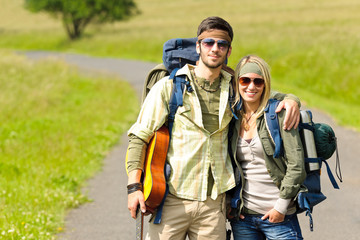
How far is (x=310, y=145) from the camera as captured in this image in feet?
10.4

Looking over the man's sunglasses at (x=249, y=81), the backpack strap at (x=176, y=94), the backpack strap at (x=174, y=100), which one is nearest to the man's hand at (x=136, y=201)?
the backpack strap at (x=174, y=100)

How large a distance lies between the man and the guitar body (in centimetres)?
4

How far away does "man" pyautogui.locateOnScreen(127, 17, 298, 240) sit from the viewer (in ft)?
10.3

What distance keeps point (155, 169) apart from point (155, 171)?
0.04 ft

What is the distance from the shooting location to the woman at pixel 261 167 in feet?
10.3

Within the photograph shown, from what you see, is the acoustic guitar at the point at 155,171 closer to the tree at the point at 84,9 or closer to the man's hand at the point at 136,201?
the man's hand at the point at 136,201

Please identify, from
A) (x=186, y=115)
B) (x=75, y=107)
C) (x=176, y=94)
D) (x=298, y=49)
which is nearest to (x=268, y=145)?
(x=186, y=115)

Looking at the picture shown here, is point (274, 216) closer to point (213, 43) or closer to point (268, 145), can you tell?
point (268, 145)

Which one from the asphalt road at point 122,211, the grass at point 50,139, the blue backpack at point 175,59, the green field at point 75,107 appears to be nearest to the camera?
the blue backpack at point 175,59

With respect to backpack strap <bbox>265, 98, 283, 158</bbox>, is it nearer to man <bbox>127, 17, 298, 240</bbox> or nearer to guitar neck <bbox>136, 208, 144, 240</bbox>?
man <bbox>127, 17, 298, 240</bbox>

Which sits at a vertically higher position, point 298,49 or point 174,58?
point 174,58

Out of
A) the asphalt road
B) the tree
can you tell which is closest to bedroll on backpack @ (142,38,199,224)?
the asphalt road

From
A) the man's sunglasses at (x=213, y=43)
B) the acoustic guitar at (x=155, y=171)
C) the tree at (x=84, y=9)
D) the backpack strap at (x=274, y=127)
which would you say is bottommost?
the tree at (x=84, y=9)

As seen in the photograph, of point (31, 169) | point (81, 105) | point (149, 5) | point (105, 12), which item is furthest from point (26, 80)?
point (149, 5)
